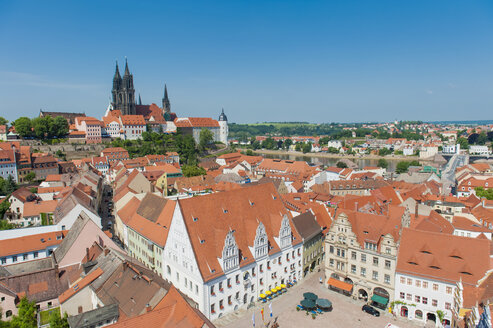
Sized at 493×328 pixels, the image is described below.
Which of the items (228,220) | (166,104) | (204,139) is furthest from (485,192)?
(166,104)

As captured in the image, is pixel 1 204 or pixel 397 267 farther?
pixel 1 204

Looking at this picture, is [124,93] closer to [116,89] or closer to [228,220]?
[116,89]

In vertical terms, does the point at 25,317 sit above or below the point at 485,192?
above

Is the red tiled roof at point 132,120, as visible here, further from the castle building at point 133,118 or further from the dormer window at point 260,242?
the dormer window at point 260,242

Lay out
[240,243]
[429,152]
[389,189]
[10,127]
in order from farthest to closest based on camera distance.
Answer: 1. [429,152]
2. [10,127]
3. [389,189]
4. [240,243]

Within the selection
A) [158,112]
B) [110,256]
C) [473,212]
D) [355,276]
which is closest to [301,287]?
[355,276]

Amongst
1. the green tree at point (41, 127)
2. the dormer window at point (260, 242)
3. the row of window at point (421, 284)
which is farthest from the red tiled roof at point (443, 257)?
the green tree at point (41, 127)

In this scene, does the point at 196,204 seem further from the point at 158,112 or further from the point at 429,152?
the point at 429,152
